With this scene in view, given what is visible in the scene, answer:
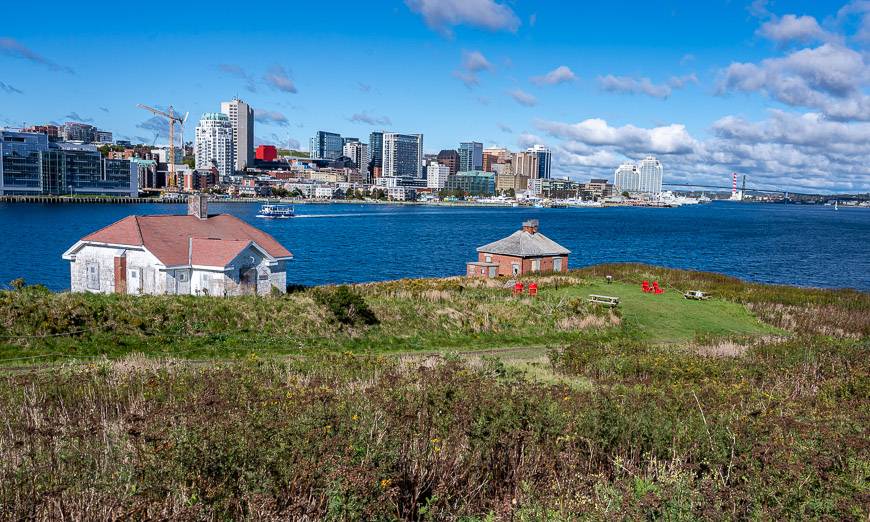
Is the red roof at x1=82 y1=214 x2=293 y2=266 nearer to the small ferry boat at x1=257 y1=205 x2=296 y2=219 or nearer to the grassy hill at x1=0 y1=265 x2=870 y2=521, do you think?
the grassy hill at x1=0 y1=265 x2=870 y2=521

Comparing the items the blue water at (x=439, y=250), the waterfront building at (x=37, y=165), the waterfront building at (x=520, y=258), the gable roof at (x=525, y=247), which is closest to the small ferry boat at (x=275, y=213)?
the blue water at (x=439, y=250)

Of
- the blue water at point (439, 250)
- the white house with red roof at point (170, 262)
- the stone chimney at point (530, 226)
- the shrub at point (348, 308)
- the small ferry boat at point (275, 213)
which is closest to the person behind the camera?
the shrub at point (348, 308)

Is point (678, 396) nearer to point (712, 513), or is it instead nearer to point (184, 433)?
point (712, 513)

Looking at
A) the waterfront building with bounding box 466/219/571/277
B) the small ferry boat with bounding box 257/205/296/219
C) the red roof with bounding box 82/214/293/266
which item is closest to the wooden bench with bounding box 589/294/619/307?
the red roof with bounding box 82/214/293/266

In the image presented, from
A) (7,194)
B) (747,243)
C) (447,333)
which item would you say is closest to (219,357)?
(447,333)

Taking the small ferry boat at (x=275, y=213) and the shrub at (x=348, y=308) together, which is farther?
the small ferry boat at (x=275, y=213)

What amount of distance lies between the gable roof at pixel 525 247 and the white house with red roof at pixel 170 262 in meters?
18.5

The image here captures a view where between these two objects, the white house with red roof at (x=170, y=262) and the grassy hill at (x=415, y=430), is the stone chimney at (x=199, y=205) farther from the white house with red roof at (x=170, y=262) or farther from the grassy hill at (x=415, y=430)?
the grassy hill at (x=415, y=430)

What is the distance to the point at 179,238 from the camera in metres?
30.8

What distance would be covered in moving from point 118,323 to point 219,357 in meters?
4.11

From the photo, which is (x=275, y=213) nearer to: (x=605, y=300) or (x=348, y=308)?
(x=605, y=300)

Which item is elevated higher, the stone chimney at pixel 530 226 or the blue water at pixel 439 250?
the stone chimney at pixel 530 226

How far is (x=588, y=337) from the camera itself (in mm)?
24828

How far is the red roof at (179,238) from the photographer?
2928 centimetres
